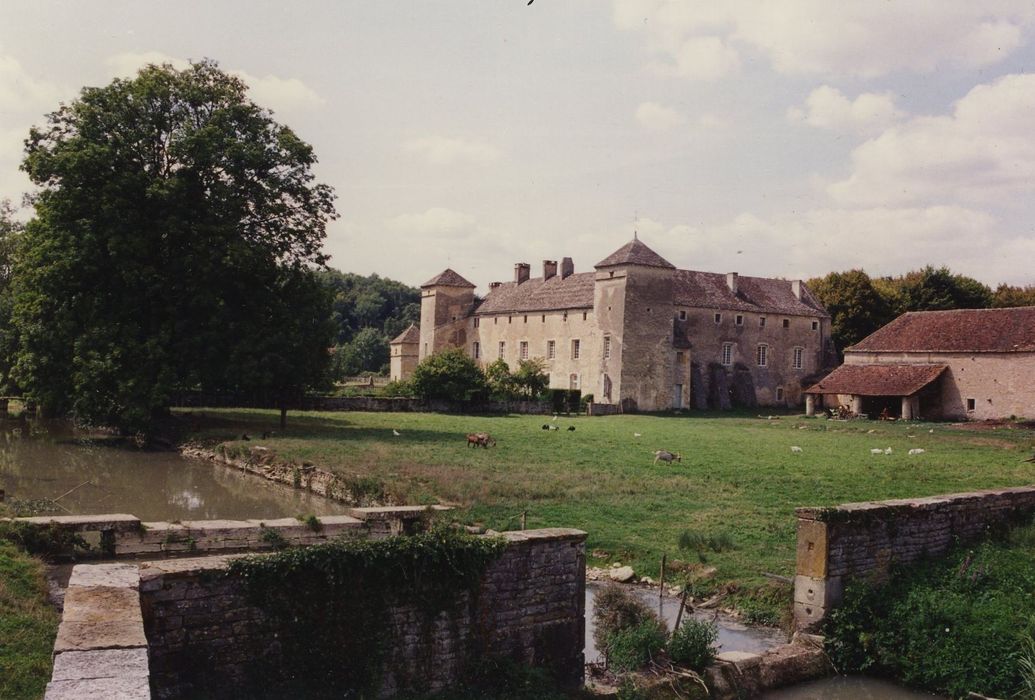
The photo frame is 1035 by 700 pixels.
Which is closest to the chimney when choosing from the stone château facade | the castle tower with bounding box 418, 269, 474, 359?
the stone château facade

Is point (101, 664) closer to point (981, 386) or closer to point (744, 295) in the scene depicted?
point (981, 386)

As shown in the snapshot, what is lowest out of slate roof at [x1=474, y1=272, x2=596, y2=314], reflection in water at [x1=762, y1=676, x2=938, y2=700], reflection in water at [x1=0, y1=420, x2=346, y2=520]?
reflection in water at [x1=762, y1=676, x2=938, y2=700]

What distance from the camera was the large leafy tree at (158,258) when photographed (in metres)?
29.9

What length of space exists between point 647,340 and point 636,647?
45.1 metres

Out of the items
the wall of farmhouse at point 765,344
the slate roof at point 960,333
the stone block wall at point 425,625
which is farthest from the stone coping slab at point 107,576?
the wall of farmhouse at point 765,344

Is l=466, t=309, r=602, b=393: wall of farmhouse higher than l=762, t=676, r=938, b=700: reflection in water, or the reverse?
l=466, t=309, r=602, b=393: wall of farmhouse

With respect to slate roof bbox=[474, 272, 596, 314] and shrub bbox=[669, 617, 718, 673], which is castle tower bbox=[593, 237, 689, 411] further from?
shrub bbox=[669, 617, 718, 673]

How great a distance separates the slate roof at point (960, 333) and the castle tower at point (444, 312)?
29363mm

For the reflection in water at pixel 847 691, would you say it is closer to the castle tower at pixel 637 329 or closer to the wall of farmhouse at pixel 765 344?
the castle tower at pixel 637 329

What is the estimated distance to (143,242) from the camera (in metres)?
30.6

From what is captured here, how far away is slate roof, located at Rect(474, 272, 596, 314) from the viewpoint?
198 feet

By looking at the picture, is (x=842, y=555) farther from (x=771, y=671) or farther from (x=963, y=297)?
(x=963, y=297)

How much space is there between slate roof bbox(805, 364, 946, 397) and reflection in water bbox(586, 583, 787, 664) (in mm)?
38694

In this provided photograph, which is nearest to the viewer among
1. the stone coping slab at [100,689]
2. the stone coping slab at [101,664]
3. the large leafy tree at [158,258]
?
the stone coping slab at [100,689]
